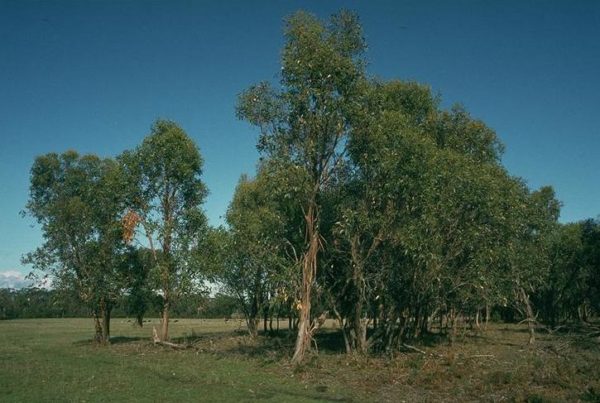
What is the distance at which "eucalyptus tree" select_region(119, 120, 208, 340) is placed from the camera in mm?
40875

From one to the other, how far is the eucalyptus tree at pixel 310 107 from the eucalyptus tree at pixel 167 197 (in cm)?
1340

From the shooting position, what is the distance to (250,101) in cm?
2991

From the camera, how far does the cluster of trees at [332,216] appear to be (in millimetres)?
28703

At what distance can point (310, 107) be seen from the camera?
28875 millimetres

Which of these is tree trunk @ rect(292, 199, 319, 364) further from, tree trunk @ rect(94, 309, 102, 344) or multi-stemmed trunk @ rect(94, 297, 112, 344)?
tree trunk @ rect(94, 309, 102, 344)

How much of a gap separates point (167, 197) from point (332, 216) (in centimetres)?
1678

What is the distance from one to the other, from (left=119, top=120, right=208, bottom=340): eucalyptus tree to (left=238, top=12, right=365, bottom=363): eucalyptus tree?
13397 millimetres

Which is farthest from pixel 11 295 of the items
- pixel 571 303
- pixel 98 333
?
pixel 571 303

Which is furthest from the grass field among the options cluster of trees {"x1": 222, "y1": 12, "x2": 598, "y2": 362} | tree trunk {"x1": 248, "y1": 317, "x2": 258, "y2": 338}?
tree trunk {"x1": 248, "y1": 317, "x2": 258, "y2": 338}

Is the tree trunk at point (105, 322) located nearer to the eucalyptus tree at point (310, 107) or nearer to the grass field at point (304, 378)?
the grass field at point (304, 378)

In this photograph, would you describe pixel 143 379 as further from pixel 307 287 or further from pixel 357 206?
pixel 357 206

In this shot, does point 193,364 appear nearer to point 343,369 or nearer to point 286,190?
point 343,369

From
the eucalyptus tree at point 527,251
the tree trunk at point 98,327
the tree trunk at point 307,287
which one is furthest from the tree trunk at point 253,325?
the eucalyptus tree at point 527,251

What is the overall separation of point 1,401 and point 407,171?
20.3 m
